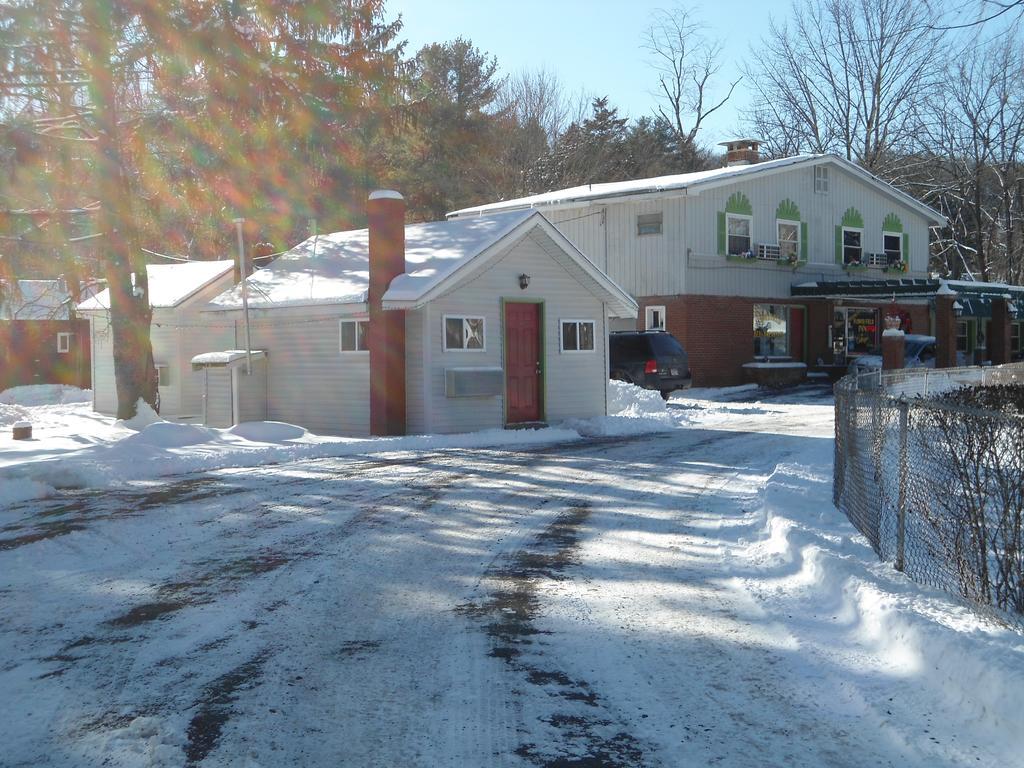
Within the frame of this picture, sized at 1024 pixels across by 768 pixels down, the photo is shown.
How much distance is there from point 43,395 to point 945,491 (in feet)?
107

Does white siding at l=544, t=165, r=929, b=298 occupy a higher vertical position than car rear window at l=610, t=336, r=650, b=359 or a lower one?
higher

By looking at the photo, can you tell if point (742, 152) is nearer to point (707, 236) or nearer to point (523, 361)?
point (707, 236)

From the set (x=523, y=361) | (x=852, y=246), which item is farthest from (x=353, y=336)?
(x=852, y=246)

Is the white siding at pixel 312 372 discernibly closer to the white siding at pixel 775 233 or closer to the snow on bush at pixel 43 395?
the snow on bush at pixel 43 395

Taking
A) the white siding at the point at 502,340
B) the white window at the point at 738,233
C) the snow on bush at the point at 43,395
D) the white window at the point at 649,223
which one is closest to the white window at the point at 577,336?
the white siding at the point at 502,340

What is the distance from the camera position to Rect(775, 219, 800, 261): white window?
33.1m

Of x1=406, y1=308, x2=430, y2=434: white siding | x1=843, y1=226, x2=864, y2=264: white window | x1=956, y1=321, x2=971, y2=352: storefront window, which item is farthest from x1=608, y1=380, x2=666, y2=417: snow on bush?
x1=956, y1=321, x2=971, y2=352: storefront window

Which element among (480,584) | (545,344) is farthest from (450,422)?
(480,584)

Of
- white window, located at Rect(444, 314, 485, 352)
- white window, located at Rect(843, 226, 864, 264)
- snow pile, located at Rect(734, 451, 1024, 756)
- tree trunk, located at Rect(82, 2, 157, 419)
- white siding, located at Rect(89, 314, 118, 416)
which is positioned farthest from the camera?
white window, located at Rect(843, 226, 864, 264)

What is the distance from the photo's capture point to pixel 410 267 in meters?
19.1

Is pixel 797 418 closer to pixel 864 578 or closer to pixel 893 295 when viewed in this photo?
pixel 893 295

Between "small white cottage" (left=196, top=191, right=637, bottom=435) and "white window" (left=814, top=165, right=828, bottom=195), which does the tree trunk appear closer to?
"small white cottage" (left=196, top=191, right=637, bottom=435)

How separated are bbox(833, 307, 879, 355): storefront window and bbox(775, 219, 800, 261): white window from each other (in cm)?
312

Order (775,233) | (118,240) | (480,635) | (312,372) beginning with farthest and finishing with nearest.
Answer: (775,233)
(312,372)
(118,240)
(480,635)
